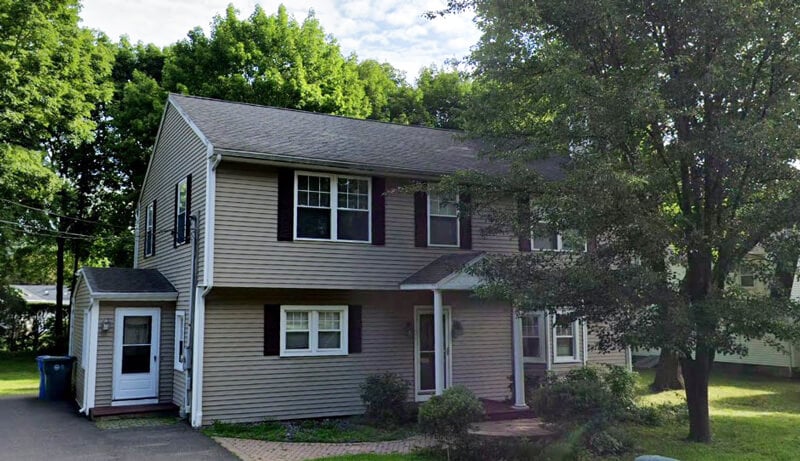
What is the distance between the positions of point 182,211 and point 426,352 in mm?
6341

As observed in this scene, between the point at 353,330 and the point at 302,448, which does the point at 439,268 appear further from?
the point at 302,448

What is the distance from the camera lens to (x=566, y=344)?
15.8 metres

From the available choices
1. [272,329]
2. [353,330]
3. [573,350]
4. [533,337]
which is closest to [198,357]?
[272,329]

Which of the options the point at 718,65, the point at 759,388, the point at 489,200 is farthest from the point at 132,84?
the point at 759,388

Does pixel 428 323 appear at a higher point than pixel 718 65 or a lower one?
lower

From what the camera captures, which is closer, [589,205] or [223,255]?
[589,205]

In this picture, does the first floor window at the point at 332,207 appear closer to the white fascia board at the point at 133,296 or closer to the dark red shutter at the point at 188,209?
the dark red shutter at the point at 188,209

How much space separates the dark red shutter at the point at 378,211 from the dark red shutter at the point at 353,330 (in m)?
1.55

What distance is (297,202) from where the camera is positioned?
41.4ft

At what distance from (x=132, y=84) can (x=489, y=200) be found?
1888 centimetres

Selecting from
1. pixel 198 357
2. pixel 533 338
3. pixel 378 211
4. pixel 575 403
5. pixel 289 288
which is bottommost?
pixel 575 403

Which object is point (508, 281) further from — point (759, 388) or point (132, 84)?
point (132, 84)

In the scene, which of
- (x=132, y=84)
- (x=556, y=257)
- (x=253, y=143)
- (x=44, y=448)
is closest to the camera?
(x=44, y=448)

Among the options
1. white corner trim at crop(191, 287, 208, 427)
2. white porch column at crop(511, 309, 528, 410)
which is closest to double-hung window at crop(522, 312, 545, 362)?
white porch column at crop(511, 309, 528, 410)
